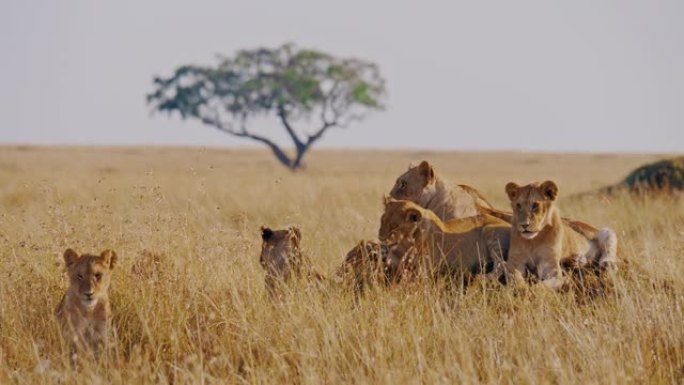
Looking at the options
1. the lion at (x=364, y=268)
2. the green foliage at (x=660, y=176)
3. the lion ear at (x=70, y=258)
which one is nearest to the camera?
the lion ear at (x=70, y=258)

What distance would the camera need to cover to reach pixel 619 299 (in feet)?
22.5

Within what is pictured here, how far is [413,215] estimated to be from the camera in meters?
6.86

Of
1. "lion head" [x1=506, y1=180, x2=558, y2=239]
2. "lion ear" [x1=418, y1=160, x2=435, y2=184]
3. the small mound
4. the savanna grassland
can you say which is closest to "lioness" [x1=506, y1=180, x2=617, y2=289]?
"lion head" [x1=506, y1=180, x2=558, y2=239]

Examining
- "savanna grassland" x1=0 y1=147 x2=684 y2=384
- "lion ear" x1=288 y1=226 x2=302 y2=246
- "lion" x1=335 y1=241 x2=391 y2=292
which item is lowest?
"savanna grassland" x1=0 y1=147 x2=684 y2=384

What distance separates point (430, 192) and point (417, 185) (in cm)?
11

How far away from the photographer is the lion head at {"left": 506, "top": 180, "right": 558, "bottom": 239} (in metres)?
6.61

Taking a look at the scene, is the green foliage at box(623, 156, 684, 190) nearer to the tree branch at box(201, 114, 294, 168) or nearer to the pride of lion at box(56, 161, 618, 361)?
the pride of lion at box(56, 161, 618, 361)

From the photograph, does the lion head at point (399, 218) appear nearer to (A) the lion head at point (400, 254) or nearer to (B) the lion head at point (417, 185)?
(A) the lion head at point (400, 254)

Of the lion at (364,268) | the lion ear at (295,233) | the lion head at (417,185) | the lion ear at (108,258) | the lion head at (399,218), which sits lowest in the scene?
the lion at (364,268)

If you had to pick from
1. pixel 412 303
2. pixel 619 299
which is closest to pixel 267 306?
pixel 412 303

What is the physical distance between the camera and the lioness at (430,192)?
807 cm

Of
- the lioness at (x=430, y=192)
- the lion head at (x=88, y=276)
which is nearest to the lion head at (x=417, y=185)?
the lioness at (x=430, y=192)

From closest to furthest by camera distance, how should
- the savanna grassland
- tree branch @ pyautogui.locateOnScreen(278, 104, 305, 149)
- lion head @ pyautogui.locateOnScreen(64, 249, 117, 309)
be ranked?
the savanna grassland → lion head @ pyautogui.locateOnScreen(64, 249, 117, 309) → tree branch @ pyautogui.locateOnScreen(278, 104, 305, 149)

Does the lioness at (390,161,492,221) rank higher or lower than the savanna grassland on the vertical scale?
higher
